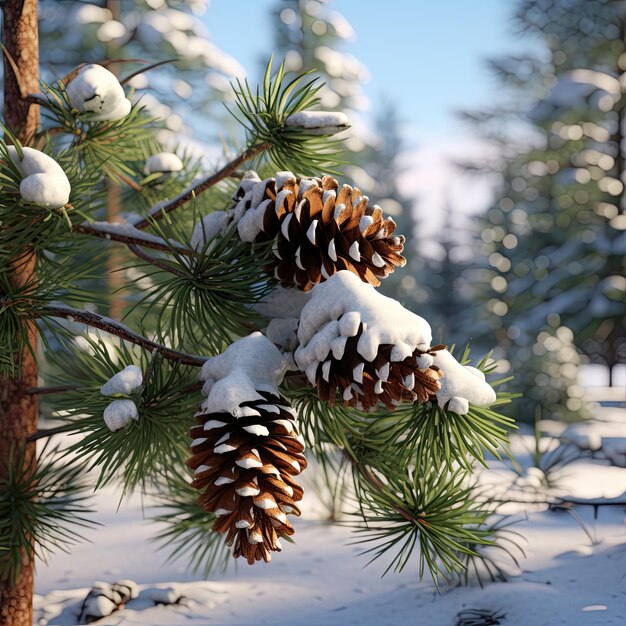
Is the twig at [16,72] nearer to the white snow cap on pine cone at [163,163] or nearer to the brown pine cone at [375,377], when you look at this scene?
the white snow cap on pine cone at [163,163]

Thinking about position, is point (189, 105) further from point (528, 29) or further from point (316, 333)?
point (316, 333)

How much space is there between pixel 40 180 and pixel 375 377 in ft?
2.80

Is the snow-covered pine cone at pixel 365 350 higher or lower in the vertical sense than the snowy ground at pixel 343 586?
higher

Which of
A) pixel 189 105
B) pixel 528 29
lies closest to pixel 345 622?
pixel 189 105

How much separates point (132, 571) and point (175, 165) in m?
2.47

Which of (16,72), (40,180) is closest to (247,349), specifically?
(40,180)

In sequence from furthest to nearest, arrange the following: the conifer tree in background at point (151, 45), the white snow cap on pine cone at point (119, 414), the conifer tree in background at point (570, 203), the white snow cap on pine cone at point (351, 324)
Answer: the conifer tree in background at point (570, 203)
the conifer tree in background at point (151, 45)
the white snow cap on pine cone at point (119, 414)
the white snow cap on pine cone at point (351, 324)

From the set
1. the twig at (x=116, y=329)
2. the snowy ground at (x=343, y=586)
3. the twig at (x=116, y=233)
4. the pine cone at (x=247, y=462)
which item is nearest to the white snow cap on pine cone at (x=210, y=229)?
the twig at (x=116, y=233)

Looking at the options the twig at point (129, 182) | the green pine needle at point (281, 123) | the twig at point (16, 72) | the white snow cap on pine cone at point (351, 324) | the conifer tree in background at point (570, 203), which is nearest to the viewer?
the white snow cap on pine cone at point (351, 324)

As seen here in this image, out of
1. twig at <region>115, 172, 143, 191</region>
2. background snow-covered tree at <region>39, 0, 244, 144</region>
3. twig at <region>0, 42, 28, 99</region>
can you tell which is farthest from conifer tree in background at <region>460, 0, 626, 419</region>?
twig at <region>0, 42, 28, 99</region>

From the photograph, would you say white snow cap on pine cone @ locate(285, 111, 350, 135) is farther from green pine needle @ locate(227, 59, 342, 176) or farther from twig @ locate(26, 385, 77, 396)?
twig @ locate(26, 385, 77, 396)

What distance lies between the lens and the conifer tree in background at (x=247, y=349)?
135 cm

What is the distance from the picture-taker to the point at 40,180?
1527 mm

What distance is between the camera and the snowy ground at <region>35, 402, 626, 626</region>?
9.79ft
